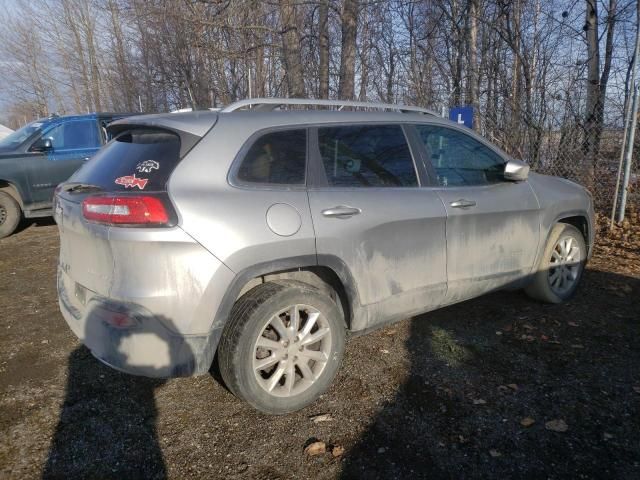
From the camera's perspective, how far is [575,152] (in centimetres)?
762

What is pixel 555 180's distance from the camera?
13.9ft

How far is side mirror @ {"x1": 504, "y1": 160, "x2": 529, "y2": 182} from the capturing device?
3586 mm

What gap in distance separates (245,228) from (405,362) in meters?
1.61

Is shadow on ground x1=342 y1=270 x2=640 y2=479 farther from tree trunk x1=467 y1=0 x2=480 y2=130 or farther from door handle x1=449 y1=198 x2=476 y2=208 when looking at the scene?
tree trunk x1=467 y1=0 x2=480 y2=130

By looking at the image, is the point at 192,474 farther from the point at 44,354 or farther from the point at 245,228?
the point at 44,354

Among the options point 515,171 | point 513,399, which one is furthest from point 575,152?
point 513,399

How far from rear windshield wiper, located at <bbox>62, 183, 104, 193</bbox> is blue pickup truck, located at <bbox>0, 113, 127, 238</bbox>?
5374 mm

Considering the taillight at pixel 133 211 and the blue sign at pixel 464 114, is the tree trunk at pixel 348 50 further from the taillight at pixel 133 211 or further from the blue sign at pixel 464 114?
the taillight at pixel 133 211

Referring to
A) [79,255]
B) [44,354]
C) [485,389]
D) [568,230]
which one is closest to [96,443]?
[79,255]

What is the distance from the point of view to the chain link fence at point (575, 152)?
708 centimetres

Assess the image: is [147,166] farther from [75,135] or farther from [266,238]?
[75,135]

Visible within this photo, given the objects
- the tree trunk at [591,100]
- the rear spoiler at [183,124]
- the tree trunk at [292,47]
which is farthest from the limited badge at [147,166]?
the tree trunk at [292,47]

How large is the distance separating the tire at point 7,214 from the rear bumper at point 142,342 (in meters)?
6.39

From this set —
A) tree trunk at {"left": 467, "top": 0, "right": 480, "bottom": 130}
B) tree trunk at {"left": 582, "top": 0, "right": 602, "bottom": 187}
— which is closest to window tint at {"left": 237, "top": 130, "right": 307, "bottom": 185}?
tree trunk at {"left": 582, "top": 0, "right": 602, "bottom": 187}
